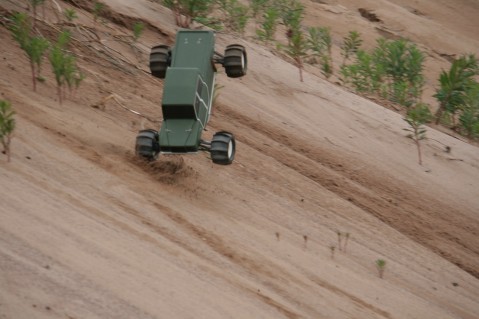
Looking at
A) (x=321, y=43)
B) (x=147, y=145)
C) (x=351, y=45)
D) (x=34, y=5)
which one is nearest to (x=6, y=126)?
(x=147, y=145)

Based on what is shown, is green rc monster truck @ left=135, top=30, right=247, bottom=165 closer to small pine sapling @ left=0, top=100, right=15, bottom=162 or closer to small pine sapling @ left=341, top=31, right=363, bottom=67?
small pine sapling @ left=0, top=100, right=15, bottom=162

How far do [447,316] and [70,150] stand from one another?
265 cm

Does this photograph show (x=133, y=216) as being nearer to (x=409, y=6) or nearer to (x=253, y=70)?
(x=253, y=70)

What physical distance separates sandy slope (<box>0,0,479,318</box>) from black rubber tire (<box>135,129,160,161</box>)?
0.18 metres

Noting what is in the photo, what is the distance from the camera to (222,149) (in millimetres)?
5973

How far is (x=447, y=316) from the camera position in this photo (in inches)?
237

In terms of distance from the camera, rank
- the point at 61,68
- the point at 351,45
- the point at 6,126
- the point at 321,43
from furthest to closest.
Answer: the point at 321,43 → the point at 351,45 → the point at 61,68 → the point at 6,126

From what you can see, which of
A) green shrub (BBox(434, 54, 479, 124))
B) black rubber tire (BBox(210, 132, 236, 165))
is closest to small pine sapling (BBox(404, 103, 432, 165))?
green shrub (BBox(434, 54, 479, 124))

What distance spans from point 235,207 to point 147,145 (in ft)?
2.54

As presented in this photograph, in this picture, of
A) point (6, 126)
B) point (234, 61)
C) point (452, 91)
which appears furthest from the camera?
point (452, 91)

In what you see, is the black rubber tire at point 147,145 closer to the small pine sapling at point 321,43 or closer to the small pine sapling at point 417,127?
the small pine sapling at point 417,127

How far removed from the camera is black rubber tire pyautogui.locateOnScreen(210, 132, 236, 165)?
19.6 feet

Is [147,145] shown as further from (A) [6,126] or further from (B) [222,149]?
(A) [6,126]

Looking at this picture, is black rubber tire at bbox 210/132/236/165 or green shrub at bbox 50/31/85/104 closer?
black rubber tire at bbox 210/132/236/165
